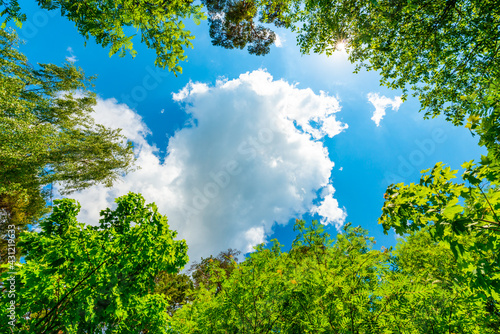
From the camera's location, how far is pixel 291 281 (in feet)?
14.4

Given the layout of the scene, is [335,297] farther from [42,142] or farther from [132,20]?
[42,142]

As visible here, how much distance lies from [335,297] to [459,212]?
3.01m

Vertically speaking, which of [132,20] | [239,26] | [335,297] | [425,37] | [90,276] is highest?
[239,26]

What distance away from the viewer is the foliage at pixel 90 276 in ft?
14.5

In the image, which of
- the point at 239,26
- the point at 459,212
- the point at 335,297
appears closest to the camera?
the point at 459,212

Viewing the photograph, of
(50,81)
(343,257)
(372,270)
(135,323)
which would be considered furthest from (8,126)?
(372,270)

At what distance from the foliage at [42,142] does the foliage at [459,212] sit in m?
15.9

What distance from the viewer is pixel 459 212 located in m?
1.76

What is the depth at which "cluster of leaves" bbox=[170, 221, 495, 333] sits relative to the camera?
3396 mm

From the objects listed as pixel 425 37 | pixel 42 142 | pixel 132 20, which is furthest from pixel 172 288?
pixel 425 37

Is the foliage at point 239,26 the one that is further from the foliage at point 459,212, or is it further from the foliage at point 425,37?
the foliage at point 459,212

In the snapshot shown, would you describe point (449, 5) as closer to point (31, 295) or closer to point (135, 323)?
point (135, 323)

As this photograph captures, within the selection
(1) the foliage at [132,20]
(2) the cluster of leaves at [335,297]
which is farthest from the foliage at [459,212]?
(1) the foliage at [132,20]

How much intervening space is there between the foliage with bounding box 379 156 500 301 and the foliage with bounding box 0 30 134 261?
15.9 metres
